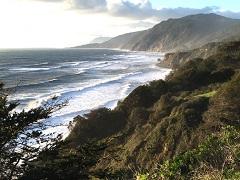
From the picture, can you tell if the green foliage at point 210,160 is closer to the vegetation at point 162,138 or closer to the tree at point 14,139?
the vegetation at point 162,138

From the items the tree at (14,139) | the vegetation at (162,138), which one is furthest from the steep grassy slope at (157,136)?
the tree at (14,139)

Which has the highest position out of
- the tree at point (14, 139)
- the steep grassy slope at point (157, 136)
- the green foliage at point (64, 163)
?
the tree at point (14, 139)

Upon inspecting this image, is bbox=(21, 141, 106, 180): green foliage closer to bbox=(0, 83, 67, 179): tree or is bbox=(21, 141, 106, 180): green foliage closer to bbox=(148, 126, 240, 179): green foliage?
bbox=(0, 83, 67, 179): tree

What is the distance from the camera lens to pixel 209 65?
1489 inches

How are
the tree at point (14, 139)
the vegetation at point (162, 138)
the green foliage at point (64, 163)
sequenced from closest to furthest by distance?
the tree at point (14, 139)
the green foliage at point (64, 163)
the vegetation at point (162, 138)

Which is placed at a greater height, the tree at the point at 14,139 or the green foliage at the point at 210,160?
the tree at the point at 14,139

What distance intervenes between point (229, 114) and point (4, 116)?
43.4 ft

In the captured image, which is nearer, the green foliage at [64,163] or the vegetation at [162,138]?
the green foliage at [64,163]

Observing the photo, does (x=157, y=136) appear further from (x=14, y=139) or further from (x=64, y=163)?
(x=14, y=139)

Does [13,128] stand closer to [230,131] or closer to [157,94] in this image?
[230,131]

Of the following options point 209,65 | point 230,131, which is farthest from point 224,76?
point 230,131

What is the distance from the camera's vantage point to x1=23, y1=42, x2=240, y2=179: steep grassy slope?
8828 millimetres

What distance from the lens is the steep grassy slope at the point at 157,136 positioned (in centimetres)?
883

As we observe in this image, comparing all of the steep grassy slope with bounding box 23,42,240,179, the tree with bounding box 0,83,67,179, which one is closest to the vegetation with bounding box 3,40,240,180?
the steep grassy slope with bounding box 23,42,240,179
